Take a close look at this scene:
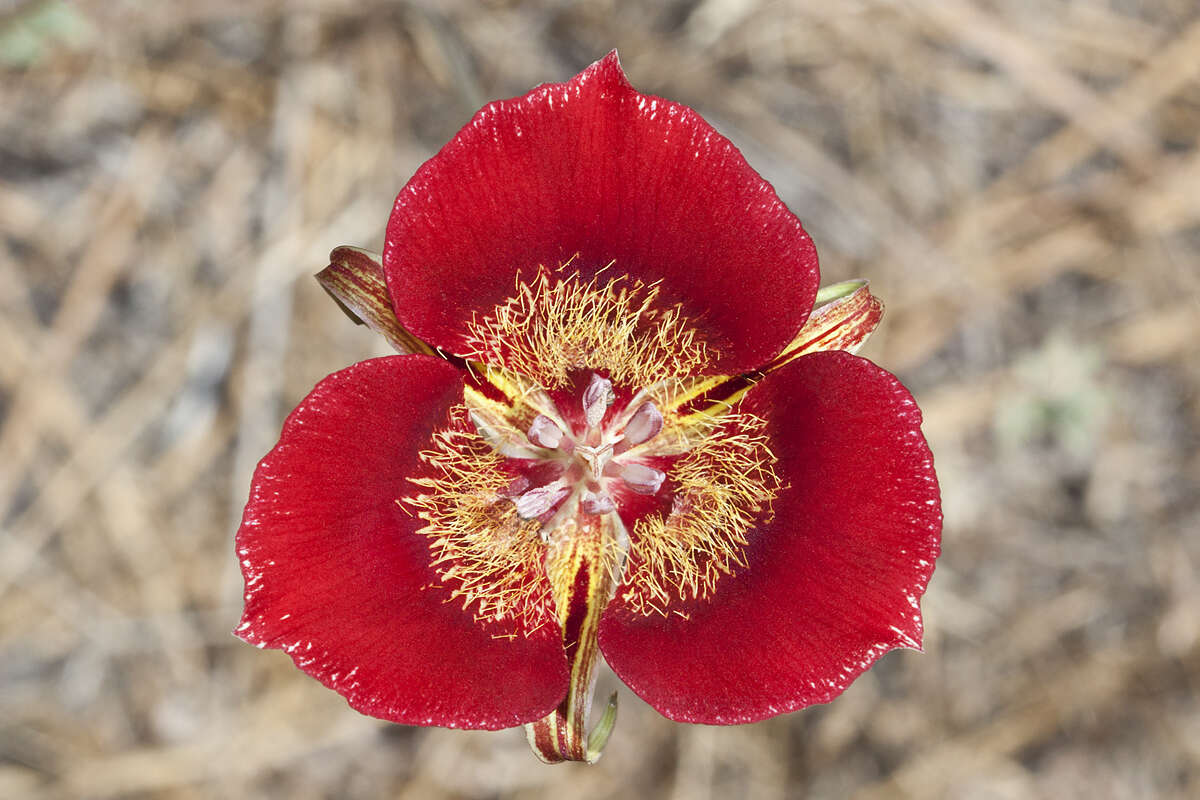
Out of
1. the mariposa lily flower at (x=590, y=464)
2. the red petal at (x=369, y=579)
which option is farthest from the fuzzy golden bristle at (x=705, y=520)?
the red petal at (x=369, y=579)

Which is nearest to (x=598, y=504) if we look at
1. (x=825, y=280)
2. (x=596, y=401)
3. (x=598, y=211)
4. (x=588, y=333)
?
(x=596, y=401)

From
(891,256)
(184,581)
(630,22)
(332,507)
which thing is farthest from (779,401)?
(184,581)

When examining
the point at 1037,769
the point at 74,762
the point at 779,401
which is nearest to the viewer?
the point at 779,401

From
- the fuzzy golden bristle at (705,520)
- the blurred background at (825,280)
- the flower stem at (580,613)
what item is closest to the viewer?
the flower stem at (580,613)

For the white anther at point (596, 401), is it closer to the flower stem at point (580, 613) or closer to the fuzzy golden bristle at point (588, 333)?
the fuzzy golden bristle at point (588, 333)

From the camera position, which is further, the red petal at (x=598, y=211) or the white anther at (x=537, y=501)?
the white anther at (x=537, y=501)

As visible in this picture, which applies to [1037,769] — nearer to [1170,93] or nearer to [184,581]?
[1170,93]
